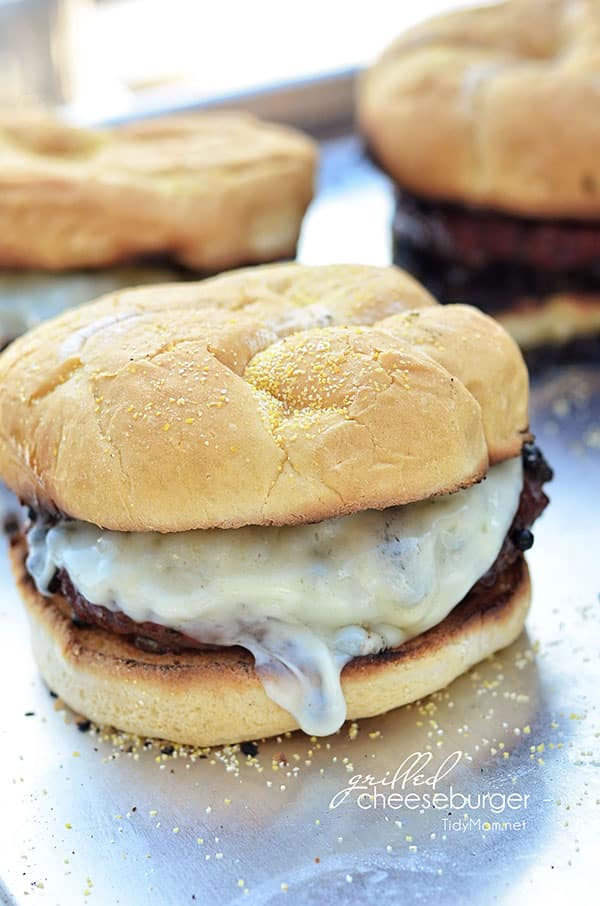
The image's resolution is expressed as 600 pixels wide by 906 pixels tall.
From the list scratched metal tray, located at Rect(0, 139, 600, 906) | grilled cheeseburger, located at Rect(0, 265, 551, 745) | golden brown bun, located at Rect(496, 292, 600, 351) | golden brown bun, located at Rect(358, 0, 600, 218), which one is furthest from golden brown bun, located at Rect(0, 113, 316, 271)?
scratched metal tray, located at Rect(0, 139, 600, 906)

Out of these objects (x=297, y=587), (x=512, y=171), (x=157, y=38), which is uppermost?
(x=512, y=171)

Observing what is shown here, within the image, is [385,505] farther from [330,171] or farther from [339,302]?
[330,171]

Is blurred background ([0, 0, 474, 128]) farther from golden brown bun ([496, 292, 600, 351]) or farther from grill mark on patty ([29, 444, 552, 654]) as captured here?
grill mark on patty ([29, 444, 552, 654])

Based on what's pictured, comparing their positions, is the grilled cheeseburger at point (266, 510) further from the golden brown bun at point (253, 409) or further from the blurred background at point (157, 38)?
the blurred background at point (157, 38)

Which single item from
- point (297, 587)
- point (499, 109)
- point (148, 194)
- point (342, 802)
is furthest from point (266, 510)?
point (499, 109)

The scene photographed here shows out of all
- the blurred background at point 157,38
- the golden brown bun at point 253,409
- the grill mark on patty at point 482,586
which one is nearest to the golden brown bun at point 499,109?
the golden brown bun at point 253,409

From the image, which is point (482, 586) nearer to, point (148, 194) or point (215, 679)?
point (215, 679)

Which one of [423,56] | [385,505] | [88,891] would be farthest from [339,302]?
[423,56]

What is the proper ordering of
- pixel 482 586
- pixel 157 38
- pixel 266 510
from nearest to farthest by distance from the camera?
1. pixel 266 510
2. pixel 482 586
3. pixel 157 38
